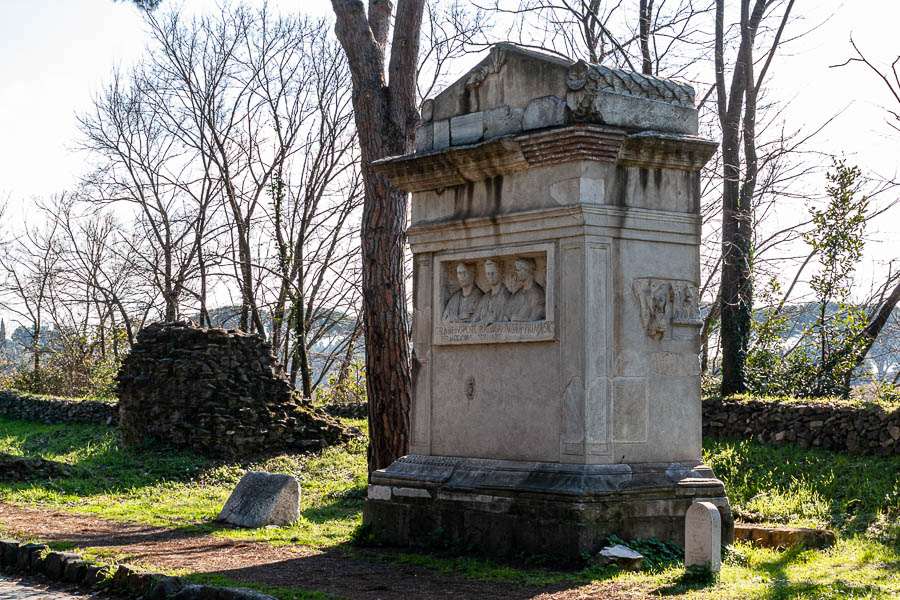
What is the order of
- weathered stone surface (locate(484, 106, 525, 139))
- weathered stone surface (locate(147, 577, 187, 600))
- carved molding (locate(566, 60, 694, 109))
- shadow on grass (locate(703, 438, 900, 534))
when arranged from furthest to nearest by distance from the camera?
shadow on grass (locate(703, 438, 900, 534)) < weathered stone surface (locate(484, 106, 525, 139)) < carved molding (locate(566, 60, 694, 109)) < weathered stone surface (locate(147, 577, 187, 600))

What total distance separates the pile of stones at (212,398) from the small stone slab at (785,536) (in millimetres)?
10370

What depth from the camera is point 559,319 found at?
319 inches

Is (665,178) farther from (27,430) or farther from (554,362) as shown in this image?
(27,430)

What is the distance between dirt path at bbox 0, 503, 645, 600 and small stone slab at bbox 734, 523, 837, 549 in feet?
7.82

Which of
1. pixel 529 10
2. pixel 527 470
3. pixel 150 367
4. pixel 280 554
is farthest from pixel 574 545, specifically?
pixel 529 10

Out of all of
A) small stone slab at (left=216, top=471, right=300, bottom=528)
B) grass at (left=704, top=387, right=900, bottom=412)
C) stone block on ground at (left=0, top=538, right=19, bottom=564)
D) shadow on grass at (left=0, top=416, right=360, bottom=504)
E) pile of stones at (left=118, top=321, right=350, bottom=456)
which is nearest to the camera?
stone block on ground at (left=0, top=538, right=19, bottom=564)

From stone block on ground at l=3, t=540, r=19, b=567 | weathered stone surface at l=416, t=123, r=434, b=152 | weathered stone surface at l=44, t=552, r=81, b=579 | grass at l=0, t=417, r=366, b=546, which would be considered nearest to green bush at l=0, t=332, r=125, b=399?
grass at l=0, t=417, r=366, b=546

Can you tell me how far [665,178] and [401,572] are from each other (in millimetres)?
3847

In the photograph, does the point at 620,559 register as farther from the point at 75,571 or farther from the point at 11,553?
the point at 11,553

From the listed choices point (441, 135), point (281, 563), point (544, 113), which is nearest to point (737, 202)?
point (441, 135)

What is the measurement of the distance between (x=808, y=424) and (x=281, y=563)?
24.9ft

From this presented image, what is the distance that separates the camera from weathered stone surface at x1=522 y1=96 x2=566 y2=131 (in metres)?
8.19

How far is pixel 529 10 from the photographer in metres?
19.7

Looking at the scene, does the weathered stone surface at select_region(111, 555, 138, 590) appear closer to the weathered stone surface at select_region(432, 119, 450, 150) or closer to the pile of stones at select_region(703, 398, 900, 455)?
the weathered stone surface at select_region(432, 119, 450, 150)
